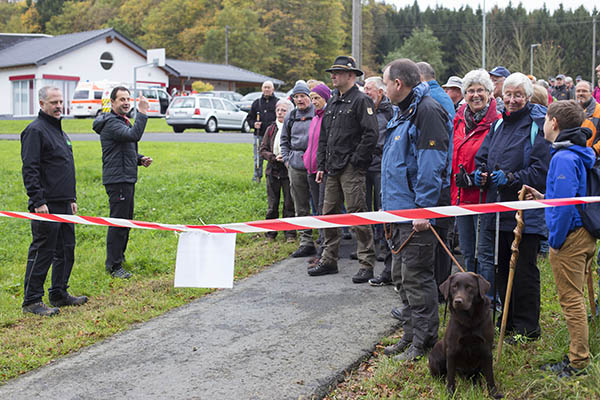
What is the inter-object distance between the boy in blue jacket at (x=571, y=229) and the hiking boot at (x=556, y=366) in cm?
7

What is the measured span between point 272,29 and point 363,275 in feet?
220

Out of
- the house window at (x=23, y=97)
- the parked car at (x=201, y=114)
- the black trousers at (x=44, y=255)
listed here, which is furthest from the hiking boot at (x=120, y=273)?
the house window at (x=23, y=97)

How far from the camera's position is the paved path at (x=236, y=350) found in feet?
14.3

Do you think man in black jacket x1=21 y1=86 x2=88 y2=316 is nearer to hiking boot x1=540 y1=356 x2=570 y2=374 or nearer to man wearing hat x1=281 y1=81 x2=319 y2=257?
man wearing hat x1=281 y1=81 x2=319 y2=257

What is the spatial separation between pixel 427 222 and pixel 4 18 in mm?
95181

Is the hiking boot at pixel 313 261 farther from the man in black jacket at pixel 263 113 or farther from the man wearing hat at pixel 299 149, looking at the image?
the man in black jacket at pixel 263 113

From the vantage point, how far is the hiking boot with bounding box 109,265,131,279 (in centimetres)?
757

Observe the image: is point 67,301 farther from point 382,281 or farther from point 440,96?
point 440,96

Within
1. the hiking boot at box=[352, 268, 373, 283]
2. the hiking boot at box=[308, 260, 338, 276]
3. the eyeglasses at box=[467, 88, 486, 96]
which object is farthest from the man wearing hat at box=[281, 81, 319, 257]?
the eyeglasses at box=[467, 88, 486, 96]

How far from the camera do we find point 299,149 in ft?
26.9

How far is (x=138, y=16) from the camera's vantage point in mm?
76562

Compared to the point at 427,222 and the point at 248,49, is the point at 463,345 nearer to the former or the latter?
the point at 427,222

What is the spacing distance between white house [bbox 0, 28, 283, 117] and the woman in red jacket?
43.6 meters

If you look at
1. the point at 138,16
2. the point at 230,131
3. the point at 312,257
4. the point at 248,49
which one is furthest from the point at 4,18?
the point at 312,257
